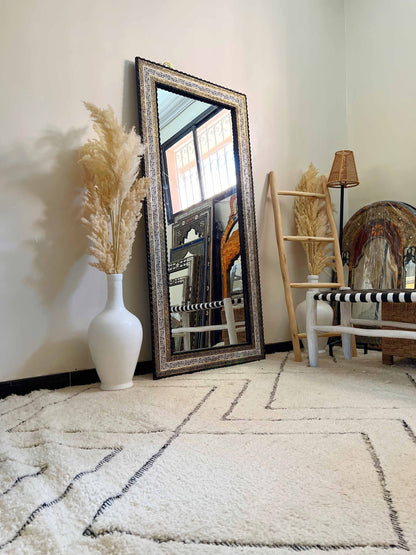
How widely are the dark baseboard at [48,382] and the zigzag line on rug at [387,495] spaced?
47.7 inches

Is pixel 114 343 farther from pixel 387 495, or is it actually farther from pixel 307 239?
pixel 307 239

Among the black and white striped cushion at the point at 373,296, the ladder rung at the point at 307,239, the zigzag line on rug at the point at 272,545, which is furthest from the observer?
the ladder rung at the point at 307,239

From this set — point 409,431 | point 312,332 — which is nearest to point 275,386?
point 312,332

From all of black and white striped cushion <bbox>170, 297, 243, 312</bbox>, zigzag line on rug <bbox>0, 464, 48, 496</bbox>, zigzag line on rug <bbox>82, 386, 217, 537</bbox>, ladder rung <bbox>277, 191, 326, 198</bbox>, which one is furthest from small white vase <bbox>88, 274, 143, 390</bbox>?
ladder rung <bbox>277, 191, 326, 198</bbox>

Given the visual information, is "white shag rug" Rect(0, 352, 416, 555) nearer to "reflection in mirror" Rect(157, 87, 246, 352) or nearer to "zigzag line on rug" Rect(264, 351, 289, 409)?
"zigzag line on rug" Rect(264, 351, 289, 409)

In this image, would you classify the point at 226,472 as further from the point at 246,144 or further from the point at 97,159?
the point at 246,144

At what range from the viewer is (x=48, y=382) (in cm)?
171

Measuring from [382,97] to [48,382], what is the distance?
2.78 m

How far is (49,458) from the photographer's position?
97 centimetres

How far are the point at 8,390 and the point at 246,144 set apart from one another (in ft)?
5.91

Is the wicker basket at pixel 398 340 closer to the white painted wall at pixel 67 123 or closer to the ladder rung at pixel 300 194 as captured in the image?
the white painted wall at pixel 67 123

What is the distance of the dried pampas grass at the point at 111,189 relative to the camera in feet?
5.61

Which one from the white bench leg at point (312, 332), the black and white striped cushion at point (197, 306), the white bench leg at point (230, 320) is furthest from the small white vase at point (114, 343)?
the white bench leg at point (312, 332)

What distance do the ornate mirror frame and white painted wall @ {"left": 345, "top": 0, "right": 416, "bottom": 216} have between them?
3.42 ft
